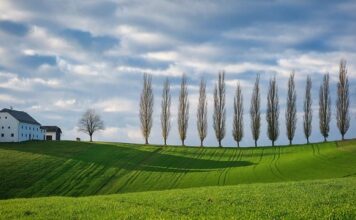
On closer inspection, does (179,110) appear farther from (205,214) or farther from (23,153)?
(205,214)

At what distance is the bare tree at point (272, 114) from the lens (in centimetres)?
11969

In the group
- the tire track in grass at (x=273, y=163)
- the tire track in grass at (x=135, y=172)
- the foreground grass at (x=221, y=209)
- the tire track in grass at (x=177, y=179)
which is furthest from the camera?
the tire track in grass at (x=273, y=163)

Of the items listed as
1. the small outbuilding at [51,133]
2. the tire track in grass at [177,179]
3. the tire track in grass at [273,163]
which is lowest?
the tire track in grass at [177,179]

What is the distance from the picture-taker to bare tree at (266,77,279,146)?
119688mm

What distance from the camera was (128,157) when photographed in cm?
9369

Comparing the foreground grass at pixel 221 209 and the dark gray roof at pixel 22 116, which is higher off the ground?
the dark gray roof at pixel 22 116

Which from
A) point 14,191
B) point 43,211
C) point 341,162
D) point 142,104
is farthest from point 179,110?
point 43,211

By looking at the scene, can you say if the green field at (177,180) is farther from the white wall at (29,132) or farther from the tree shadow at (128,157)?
the white wall at (29,132)

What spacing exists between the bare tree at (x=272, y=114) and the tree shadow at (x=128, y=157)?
25363mm

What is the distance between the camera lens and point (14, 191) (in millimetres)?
62094

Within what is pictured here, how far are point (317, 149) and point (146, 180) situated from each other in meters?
46.9

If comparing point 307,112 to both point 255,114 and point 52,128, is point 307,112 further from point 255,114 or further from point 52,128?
point 52,128

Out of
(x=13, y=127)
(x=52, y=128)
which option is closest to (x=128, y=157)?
(x=13, y=127)

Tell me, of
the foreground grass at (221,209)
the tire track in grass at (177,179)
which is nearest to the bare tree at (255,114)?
the tire track in grass at (177,179)
